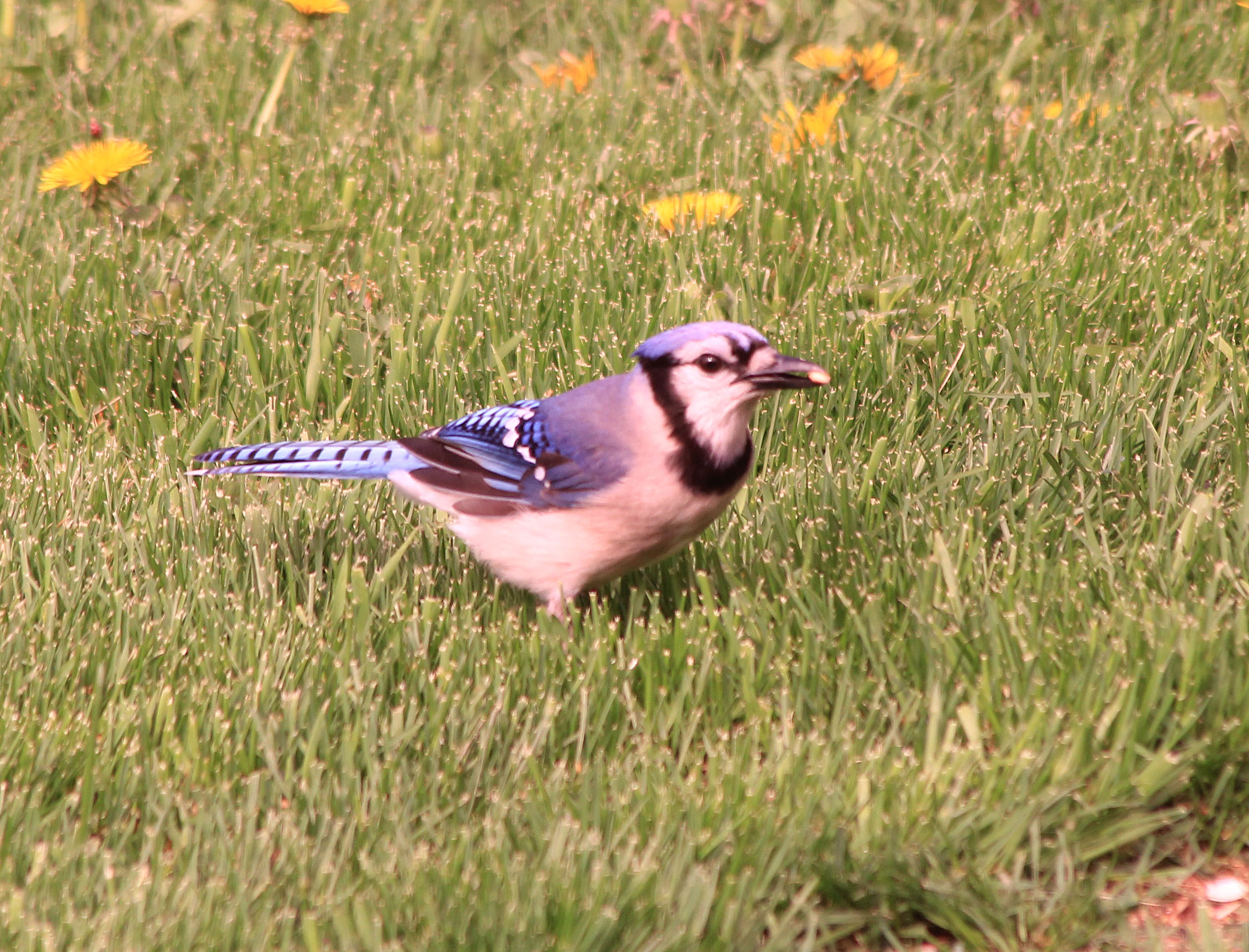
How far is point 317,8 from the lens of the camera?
574cm

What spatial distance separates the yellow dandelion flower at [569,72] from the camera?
247 inches

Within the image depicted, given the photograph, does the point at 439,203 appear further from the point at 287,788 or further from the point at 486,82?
→ the point at 287,788

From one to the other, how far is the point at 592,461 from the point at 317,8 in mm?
2943

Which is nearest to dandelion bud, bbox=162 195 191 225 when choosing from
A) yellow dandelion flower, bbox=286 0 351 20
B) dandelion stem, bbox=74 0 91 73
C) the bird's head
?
yellow dandelion flower, bbox=286 0 351 20

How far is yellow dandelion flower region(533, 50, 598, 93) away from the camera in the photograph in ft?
20.6

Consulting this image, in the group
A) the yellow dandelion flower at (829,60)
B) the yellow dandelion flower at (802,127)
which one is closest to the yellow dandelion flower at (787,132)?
the yellow dandelion flower at (802,127)

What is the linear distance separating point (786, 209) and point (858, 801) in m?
2.89

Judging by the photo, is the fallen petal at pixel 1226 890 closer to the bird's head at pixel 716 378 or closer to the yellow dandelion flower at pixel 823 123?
the bird's head at pixel 716 378

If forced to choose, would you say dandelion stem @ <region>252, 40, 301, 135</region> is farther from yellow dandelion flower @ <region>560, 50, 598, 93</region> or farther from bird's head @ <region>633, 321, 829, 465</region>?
bird's head @ <region>633, 321, 829, 465</region>

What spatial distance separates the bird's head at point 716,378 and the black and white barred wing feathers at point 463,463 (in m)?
0.31

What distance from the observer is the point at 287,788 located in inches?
121

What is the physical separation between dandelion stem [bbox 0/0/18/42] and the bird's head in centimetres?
422

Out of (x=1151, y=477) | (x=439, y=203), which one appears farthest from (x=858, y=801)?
(x=439, y=203)

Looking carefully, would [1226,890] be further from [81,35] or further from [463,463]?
[81,35]
